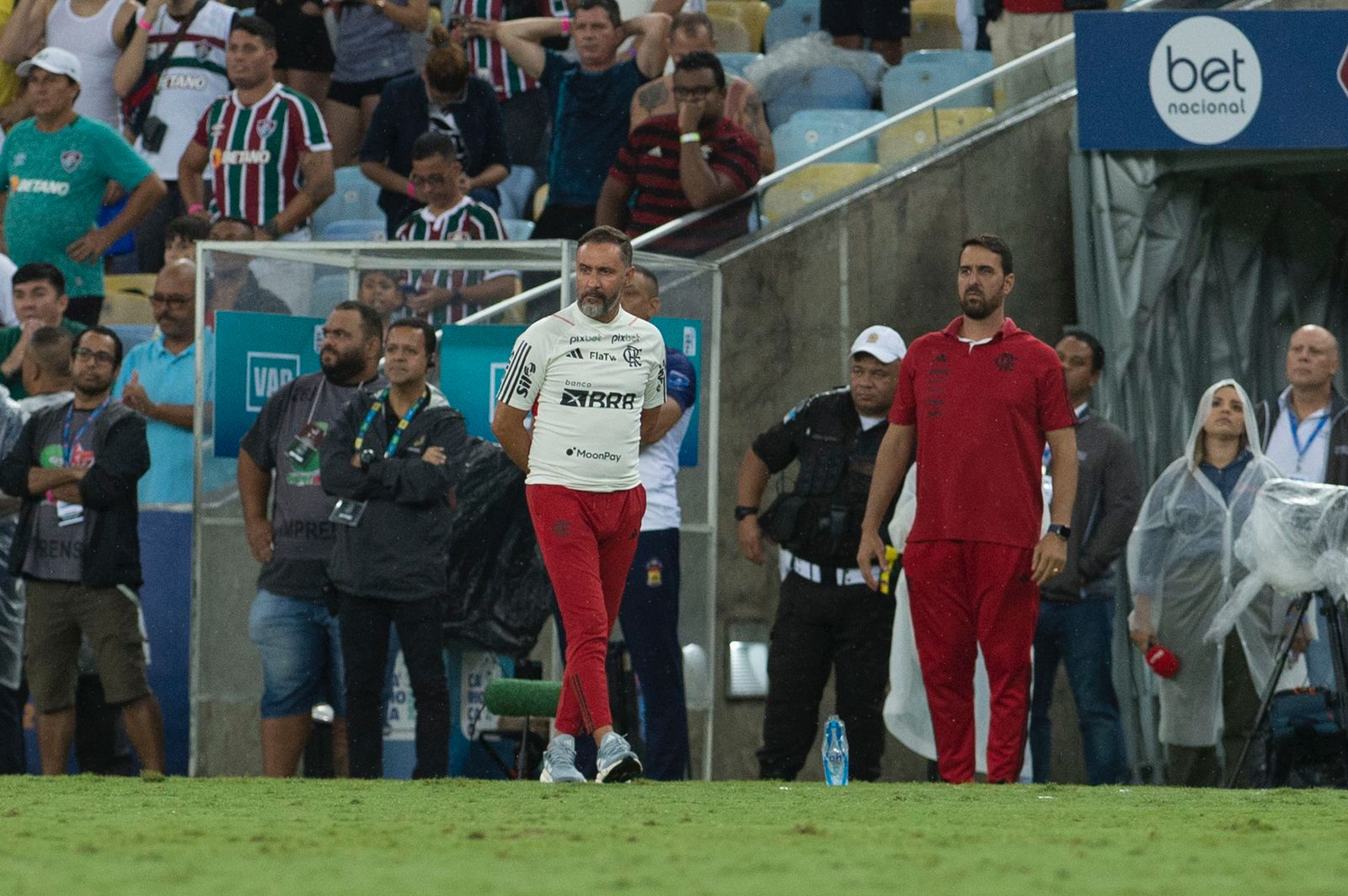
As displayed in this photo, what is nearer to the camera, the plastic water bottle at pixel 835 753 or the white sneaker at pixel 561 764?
the white sneaker at pixel 561 764

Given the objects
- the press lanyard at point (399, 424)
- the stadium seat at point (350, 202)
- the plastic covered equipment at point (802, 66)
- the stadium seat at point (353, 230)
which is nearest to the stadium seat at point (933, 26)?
the plastic covered equipment at point (802, 66)

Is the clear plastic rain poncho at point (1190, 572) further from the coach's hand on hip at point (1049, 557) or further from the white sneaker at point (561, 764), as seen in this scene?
the white sneaker at point (561, 764)

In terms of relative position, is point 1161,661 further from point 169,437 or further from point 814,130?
point 169,437

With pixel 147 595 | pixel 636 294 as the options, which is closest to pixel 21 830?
pixel 636 294

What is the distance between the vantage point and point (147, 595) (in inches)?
409

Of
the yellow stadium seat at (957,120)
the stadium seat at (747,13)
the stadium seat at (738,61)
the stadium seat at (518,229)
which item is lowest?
the stadium seat at (518,229)

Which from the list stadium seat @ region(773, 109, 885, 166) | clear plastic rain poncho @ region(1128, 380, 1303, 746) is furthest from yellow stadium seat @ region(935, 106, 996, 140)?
clear plastic rain poncho @ region(1128, 380, 1303, 746)

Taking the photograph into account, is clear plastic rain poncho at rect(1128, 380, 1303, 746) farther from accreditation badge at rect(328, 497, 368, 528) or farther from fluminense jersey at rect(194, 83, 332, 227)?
fluminense jersey at rect(194, 83, 332, 227)

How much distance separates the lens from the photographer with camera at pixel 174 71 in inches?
528

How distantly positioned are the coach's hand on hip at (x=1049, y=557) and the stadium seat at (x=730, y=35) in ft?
24.4

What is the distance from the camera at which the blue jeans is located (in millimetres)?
9625

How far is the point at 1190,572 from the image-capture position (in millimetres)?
9688

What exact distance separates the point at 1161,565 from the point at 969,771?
2188 mm

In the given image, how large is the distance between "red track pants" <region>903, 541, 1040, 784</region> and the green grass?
88cm
